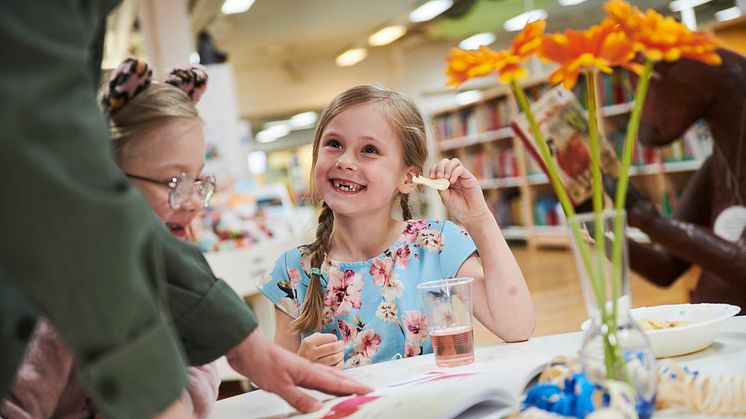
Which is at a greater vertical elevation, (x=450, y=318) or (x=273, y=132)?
(x=273, y=132)

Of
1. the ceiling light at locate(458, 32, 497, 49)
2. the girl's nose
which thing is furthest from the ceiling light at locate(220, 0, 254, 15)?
the girl's nose

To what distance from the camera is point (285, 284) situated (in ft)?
5.19

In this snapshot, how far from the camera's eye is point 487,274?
141 cm

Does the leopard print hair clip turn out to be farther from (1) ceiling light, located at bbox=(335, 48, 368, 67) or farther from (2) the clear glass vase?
(1) ceiling light, located at bbox=(335, 48, 368, 67)

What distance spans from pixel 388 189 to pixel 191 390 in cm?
66

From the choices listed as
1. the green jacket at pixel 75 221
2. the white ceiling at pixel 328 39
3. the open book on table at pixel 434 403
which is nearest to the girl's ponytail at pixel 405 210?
the open book on table at pixel 434 403

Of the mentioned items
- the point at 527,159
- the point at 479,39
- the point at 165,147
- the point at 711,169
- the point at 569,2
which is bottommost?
the point at 527,159

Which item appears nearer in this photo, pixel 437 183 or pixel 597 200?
pixel 597 200

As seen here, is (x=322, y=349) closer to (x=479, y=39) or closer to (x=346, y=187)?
(x=346, y=187)

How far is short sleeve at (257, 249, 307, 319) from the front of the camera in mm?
1569

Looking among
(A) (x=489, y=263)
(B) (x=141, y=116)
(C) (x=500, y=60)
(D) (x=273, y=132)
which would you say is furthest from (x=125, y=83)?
(D) (x=273, y=132)

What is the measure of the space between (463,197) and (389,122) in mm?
275

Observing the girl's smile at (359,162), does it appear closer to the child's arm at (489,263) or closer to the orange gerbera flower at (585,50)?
the child's arm at (489,263)

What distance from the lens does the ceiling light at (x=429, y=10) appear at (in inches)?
379
